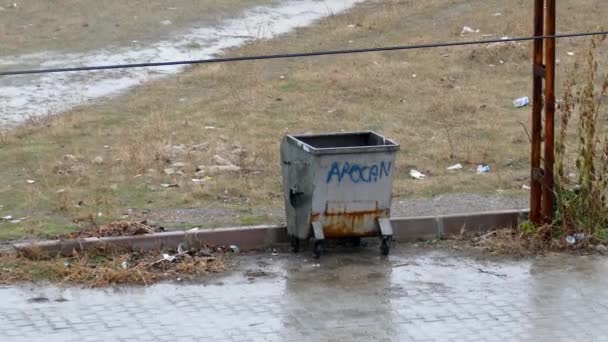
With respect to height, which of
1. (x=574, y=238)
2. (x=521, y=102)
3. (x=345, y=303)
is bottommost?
(x=345, y=303)

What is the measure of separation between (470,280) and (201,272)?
2.12 metres

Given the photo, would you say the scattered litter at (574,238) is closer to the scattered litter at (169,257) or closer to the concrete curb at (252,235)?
the concrete curb at (252,235)

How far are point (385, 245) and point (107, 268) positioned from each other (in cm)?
228

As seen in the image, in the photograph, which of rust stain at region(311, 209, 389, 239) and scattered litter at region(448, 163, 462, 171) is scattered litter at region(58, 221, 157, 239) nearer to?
rust stain at region(311, 209, 389, 239)

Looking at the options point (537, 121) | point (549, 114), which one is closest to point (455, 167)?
point (537, 121)

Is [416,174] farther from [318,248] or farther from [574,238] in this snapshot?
[318,248]

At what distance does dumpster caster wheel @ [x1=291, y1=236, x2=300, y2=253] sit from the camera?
8.91m

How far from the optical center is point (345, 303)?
785 centimetres

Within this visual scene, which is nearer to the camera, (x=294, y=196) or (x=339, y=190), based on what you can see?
(x=339, y=190)


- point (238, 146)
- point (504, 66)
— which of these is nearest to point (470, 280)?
point (238, 146)

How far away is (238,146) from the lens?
12.1 meters

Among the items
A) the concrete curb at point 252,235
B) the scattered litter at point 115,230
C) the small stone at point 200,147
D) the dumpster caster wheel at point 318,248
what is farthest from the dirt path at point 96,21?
the dumpster caster wheel at point 318,248

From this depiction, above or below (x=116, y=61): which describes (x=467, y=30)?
Answer: above

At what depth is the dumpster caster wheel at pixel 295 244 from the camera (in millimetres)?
8906
